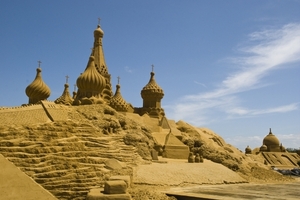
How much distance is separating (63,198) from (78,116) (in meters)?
5.92

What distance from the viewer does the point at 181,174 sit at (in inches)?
586

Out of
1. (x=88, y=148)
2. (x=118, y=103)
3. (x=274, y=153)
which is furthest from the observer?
(x=274, y=153)

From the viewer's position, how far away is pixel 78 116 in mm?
16172

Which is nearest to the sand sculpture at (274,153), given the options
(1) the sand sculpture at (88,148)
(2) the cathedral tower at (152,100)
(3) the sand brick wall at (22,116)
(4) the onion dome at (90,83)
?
(1) the sand sculpture at (88,148)

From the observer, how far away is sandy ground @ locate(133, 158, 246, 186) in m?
13.7

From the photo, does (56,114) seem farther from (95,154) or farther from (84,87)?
(84,87)

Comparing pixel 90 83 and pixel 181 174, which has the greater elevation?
pixel 90 83

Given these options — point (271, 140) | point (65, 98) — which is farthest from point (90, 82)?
point (271, 140)

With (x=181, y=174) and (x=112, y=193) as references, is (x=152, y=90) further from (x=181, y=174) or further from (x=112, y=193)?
(x=112, y=193)

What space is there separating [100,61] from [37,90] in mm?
5755

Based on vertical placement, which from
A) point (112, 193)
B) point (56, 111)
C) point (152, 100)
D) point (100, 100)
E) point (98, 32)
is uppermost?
point (98, 32)

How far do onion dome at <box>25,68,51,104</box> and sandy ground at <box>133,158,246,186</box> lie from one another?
44.7 feet

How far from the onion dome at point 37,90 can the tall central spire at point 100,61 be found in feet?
15.2

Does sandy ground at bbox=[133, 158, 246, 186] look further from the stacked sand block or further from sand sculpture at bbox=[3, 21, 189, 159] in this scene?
the stacked sand block
